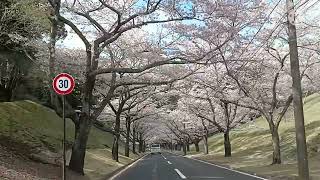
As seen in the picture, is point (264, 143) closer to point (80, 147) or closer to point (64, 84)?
point (80, 147)

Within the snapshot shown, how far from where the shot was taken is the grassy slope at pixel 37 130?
885 inches

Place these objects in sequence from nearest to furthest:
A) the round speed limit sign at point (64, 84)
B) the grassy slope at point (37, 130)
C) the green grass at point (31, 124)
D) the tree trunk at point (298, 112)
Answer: the round speed limit sign at point (64, 84), the tree trunk at point (298, 112), the grassy slope at point (37, 130), the green grass at point (31, 124)

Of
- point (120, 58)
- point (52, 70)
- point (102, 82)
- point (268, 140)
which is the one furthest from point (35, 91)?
point (52, 70)

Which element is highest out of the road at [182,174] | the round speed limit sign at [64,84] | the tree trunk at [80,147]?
the round speed limit sign at [64,84]

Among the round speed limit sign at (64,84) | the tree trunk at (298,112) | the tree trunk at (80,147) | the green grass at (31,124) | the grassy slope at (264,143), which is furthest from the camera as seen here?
the grassy slope at (264,143)

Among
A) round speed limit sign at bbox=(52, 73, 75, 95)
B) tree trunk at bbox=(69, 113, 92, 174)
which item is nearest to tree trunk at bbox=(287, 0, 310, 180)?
round speed limit sign at bbox=(52, 73, 75, 95)

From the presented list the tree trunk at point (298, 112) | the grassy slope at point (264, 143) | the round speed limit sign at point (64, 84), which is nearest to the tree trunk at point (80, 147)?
the round speed limit sign at point (64, 84)

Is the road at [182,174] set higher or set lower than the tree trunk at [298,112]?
lower

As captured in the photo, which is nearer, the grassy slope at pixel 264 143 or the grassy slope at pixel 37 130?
the grassy slope at pixel 37 130

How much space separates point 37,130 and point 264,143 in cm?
2590

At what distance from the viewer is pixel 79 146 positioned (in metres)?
16.8

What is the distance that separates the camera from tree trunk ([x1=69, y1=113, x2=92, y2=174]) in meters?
16.7

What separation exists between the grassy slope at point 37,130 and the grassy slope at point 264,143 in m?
8.82

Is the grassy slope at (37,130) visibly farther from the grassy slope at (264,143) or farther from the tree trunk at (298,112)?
the tree trunk at (298,112)
